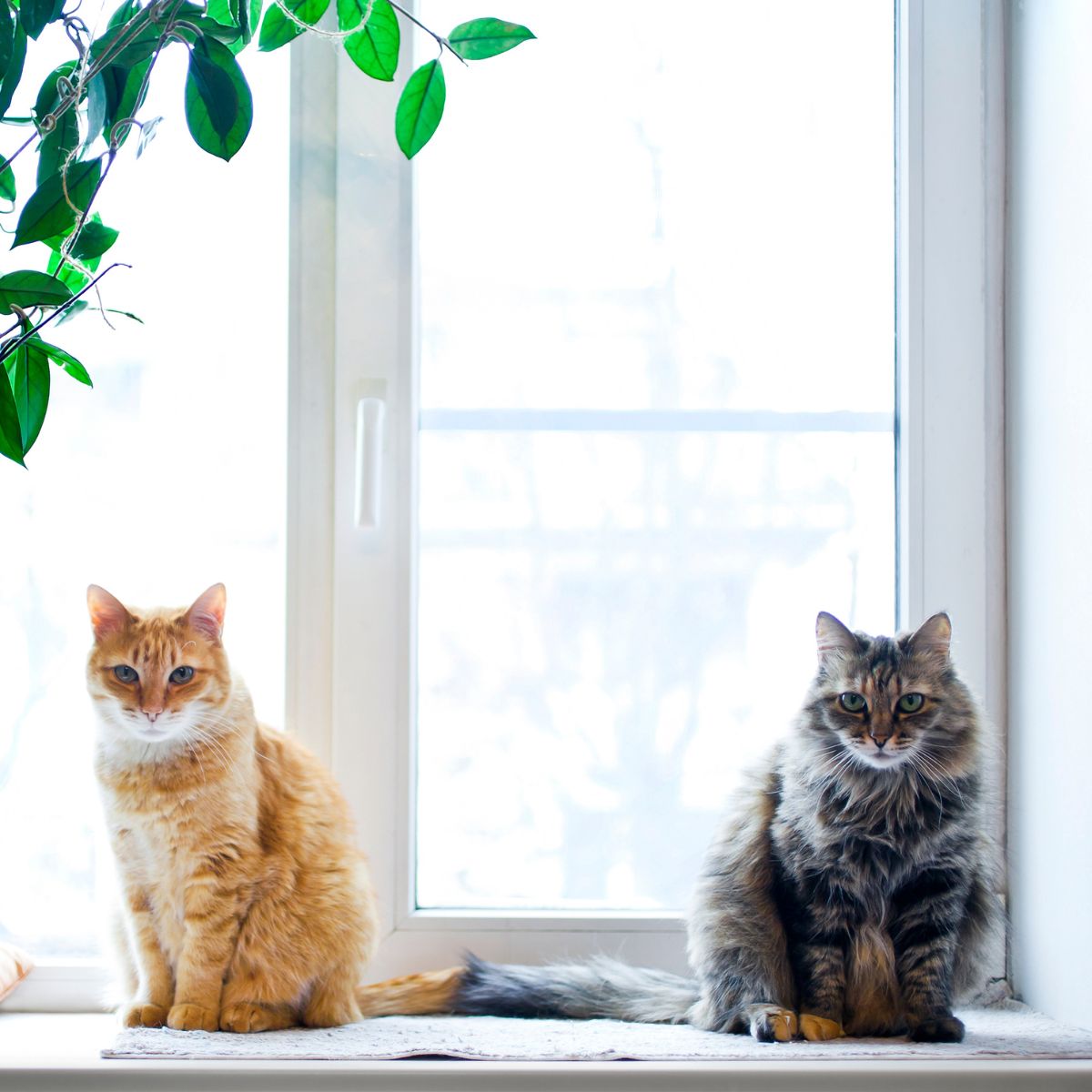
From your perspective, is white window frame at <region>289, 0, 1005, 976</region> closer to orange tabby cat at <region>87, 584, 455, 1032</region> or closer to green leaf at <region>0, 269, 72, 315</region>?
orange tabby cat at <region>87, 584, 455, 1032</region>

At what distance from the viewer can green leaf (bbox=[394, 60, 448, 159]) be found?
108 centimetres

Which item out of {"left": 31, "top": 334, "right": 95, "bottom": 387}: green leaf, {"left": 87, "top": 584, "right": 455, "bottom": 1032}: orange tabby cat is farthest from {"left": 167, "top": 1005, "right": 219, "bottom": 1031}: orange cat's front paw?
{"left": 31, "top": 334, "right": 95, "bottom": 387}: green leaf

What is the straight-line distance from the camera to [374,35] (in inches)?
42.3

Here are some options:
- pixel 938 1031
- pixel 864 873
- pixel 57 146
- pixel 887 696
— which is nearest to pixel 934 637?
pixel 887 696

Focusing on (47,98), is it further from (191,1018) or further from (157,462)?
(191,1018)

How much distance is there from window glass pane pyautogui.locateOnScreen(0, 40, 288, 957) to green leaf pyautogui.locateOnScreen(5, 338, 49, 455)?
0.43 meters

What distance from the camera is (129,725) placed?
Answer: 1182 millimetres

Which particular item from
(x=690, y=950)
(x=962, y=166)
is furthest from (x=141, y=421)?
(x=962, y=166)

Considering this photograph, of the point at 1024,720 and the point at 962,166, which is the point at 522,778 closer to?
the point at 1024,720

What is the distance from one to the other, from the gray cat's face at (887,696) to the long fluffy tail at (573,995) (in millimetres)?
371

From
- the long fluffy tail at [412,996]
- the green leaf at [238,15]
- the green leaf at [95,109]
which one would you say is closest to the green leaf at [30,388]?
the green leaf at [95,109]

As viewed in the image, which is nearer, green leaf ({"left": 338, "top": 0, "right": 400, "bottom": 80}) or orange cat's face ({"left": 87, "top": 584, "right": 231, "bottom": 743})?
green leaf ({"left": 338, "top": 0, "right": 400, "bottom": 80})

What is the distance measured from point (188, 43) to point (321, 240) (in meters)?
0.39

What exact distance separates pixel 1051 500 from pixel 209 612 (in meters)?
1.02
